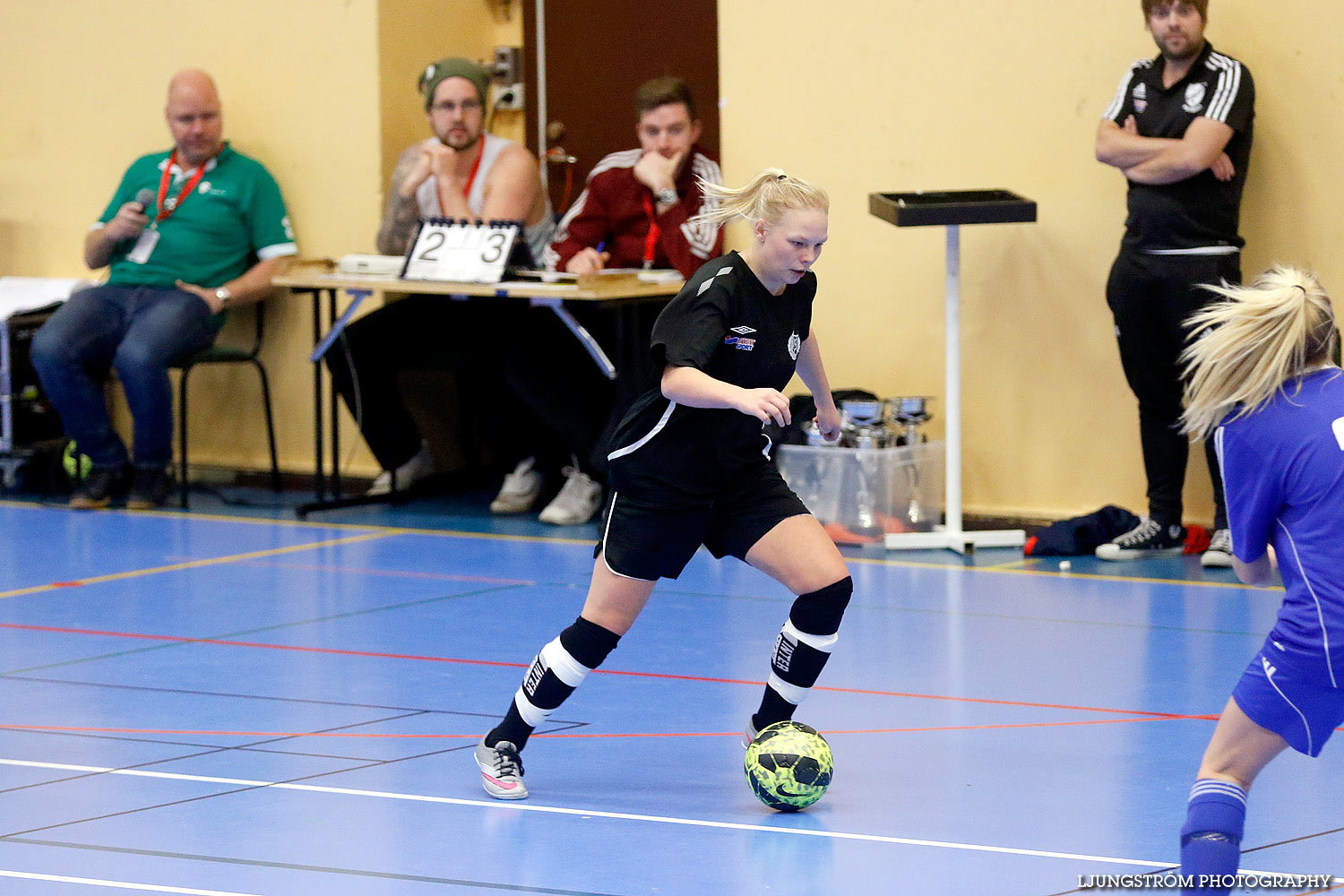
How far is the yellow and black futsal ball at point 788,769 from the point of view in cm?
373

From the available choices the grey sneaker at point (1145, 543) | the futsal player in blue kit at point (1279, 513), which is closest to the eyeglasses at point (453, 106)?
the grey sneaker at point (1145, 543)

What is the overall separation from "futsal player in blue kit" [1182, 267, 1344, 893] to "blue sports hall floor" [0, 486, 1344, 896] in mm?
457

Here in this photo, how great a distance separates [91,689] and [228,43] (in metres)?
5.09

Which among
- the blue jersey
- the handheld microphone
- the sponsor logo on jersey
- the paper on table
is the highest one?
the sponsor logo on jersey

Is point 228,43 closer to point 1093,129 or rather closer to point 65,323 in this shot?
point 65,323

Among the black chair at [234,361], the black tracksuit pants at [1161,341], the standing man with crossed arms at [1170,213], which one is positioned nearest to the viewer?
the standing man with crossed arms at [1170,213]

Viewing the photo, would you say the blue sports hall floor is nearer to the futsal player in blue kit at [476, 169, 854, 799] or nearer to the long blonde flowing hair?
the futsal player in blue kit at [476, 169, 854, 799]

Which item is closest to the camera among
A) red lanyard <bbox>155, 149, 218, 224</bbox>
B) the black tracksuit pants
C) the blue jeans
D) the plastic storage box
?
the black tracksuit pants

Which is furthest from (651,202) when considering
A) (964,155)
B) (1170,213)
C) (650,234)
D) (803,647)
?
(803,647)

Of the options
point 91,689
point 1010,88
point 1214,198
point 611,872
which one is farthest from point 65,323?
point 611,872

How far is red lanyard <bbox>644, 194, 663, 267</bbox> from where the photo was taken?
7.54 meters

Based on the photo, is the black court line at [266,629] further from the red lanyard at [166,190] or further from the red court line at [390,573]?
the red lanyard at [166,190]

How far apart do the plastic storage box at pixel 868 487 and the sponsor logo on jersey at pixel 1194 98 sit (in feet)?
5.63

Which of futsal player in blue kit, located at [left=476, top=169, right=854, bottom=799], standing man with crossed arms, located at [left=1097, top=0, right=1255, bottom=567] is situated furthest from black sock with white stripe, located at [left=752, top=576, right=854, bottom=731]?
standing man with crossed arms, located at [left=1097, top=0, right=1255, bottom=567]
